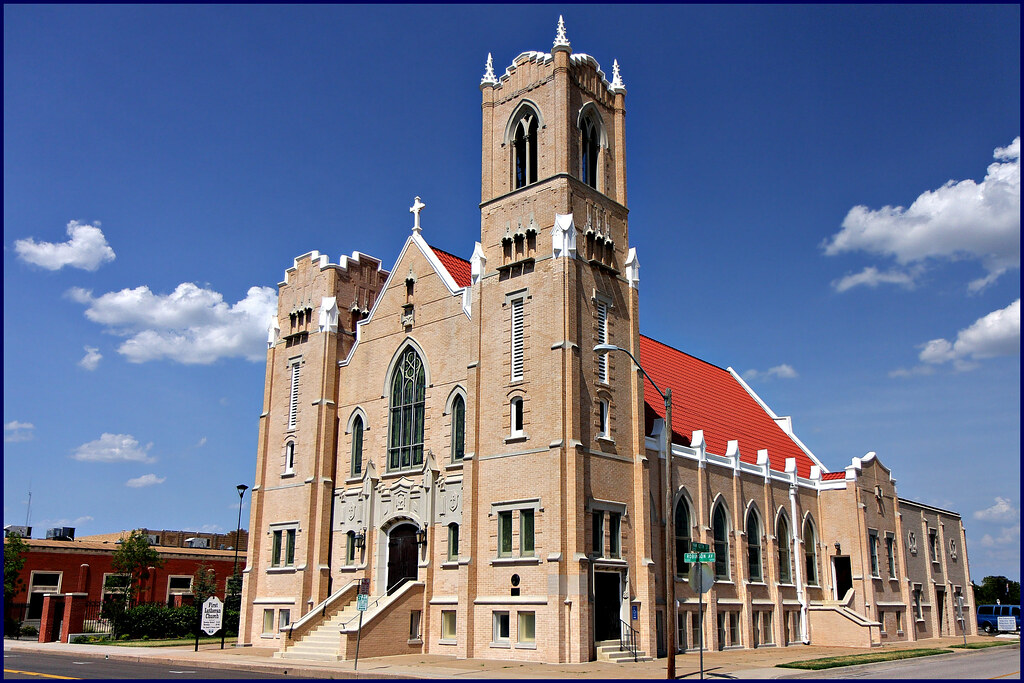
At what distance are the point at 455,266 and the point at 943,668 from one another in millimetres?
24486

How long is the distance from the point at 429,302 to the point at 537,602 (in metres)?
13.8

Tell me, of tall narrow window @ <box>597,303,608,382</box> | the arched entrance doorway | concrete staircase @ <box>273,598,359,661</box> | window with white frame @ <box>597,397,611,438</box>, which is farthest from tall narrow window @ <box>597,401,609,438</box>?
concrete staircase @ <box>273,598,359,661</box>

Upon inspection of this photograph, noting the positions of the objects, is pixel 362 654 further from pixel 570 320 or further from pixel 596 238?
pixel 596 238

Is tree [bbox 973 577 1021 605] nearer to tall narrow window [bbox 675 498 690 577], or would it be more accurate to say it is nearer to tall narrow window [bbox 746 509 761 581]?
tall narrow window [bbox 746 509 761 581]

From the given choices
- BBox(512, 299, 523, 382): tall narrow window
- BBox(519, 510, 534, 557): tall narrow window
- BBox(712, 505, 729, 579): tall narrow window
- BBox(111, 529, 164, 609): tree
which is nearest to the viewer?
BBox(519, 510, 534, 557): tall narrow window

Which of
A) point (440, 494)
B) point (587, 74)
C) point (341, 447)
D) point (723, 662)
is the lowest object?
point (723, 662)

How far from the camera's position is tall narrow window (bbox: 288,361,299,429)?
136ft

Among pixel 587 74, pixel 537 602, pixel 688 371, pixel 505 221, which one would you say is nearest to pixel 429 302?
pixel 505 221

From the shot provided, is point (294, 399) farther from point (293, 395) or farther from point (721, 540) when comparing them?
point (721, 540)

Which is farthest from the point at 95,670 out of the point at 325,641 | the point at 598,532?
the point at 598,532

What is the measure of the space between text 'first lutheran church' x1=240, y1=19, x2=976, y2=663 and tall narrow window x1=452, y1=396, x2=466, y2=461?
12 cm

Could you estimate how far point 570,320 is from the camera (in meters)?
31.5

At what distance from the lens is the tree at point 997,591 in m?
93.6

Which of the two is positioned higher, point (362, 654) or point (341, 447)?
point (341, 447)
